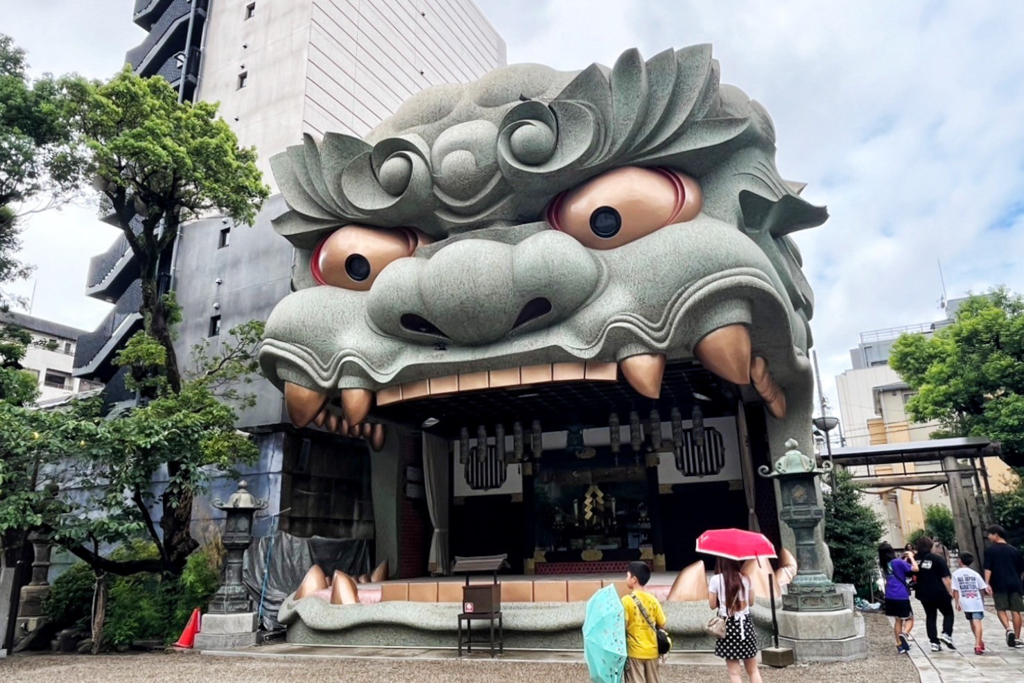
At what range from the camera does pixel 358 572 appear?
1488 centimetres

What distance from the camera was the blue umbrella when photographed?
16.3 ft

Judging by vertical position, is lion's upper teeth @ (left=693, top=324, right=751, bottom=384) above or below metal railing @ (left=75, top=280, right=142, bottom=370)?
Result: below

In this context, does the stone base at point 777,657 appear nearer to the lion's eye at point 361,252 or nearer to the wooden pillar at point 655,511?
the wooden pillar at point 655,511

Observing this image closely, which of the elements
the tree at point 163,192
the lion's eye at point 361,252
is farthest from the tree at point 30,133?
the lion's eye at point 361,252

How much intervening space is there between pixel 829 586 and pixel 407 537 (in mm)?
9591

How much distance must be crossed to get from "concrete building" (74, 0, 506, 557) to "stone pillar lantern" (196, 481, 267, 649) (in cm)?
142

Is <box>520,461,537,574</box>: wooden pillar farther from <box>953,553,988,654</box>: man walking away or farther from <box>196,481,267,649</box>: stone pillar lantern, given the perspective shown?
<box>953,553,988,654</box>: man walking away

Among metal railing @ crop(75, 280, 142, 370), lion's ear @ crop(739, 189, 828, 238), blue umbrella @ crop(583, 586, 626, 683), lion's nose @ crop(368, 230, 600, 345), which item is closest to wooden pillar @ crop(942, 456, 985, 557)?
lion's ear @ crop(739, 189, 828, 238)

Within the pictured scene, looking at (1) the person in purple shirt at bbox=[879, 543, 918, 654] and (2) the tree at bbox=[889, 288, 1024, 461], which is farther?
(2) the tree at bbox=[889, 288, 1024, 461]

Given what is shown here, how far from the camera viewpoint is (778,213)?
38.8 ft

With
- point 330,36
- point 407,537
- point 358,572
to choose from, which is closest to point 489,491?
point 407,537

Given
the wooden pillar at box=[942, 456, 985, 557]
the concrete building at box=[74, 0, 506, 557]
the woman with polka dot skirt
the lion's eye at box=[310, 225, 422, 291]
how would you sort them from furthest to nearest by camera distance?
the wooden pillar at box=[942, 456, 985, 557] < the concrete building at box=[74, 0, 506, 557] < the lion's eye at box=[310, 225, 422, 291] < the woman with polka dot skirt

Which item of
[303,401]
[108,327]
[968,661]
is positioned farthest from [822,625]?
[108,327]

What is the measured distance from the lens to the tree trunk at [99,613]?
1248cm
